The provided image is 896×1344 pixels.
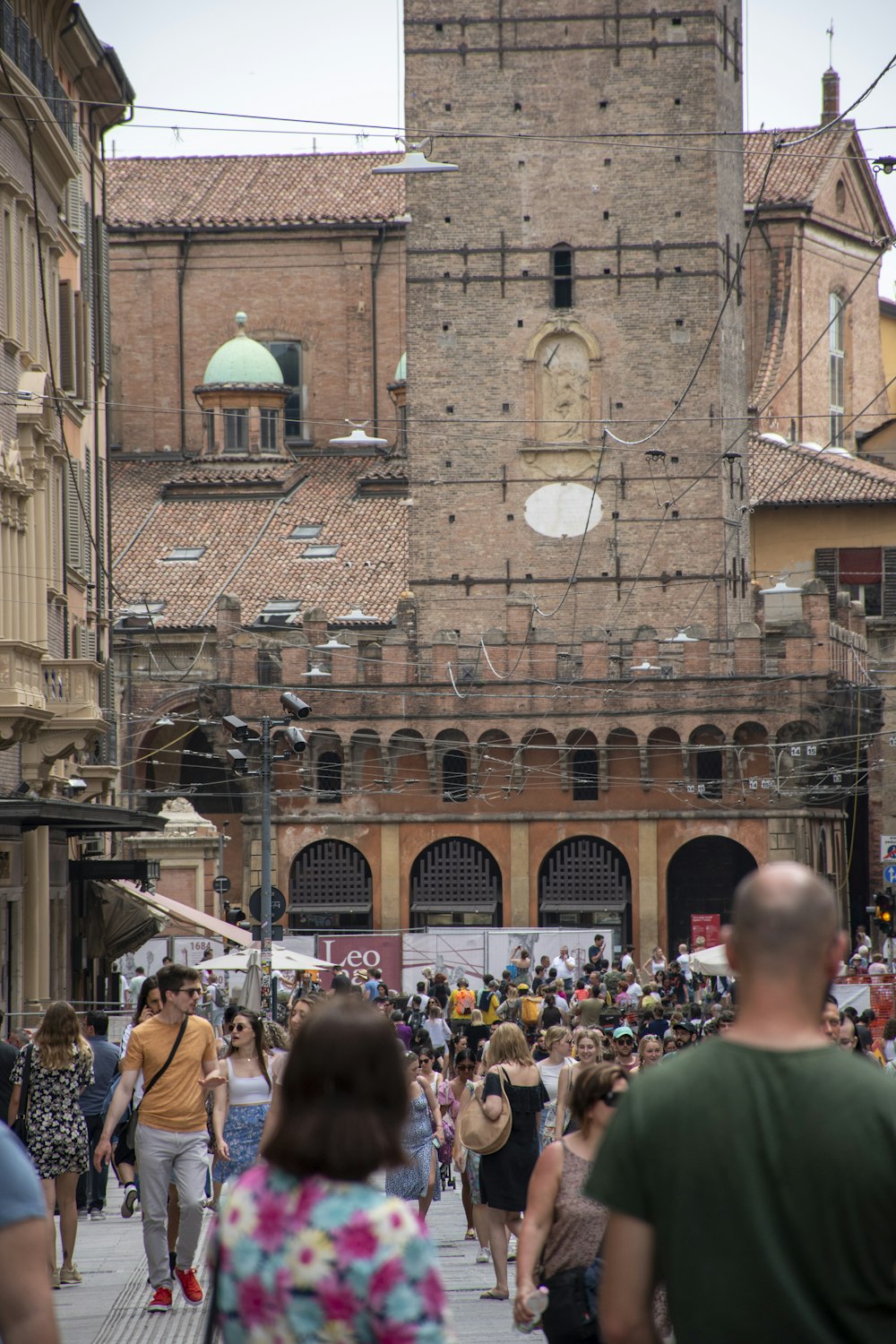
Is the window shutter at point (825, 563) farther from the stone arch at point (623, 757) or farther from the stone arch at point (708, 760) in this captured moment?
the stone arch at point (623, 757)

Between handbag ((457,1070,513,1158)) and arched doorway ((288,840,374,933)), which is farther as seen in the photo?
arched doorway ((288,840,374,933))

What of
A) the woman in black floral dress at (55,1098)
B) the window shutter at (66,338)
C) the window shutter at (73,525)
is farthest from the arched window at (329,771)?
the woman in black floral dress at (55,1098)

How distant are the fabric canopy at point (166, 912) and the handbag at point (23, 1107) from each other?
61.0 ft

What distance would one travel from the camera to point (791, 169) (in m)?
61.8

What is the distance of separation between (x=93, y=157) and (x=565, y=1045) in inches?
839

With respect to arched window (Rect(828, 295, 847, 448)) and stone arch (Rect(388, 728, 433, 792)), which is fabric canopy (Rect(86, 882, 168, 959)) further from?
arched window (Rect(828, 295, 847, 448))

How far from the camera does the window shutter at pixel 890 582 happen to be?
5734 cm

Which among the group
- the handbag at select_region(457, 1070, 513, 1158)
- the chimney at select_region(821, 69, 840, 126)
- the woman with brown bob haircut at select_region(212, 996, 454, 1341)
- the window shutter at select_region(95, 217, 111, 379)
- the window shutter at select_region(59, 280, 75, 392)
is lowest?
the handbag at select_region(457, 1070, 513, 1158)

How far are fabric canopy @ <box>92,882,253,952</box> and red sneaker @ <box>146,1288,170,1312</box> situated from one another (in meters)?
19.7

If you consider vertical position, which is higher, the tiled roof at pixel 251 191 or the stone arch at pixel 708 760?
the tiled roof at pixel 251 191

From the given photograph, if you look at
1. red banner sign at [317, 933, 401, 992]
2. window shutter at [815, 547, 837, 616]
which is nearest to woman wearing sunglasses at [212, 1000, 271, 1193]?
red banner sign at [317, 933, 401, 992]

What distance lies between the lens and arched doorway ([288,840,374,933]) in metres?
49.5

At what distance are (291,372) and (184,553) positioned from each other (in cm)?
869

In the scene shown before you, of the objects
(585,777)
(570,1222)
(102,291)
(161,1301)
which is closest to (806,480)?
(585,777)
